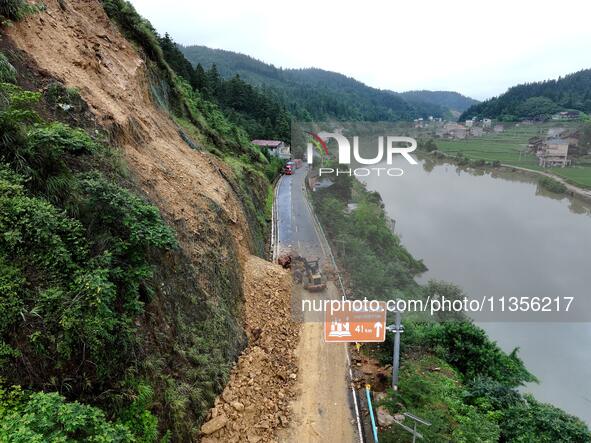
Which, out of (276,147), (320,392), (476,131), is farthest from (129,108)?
(276,147)

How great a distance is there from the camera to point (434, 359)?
32.7 ft

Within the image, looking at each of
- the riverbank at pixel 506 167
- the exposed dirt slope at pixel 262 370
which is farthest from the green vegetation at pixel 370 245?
the exposed dirt slope at pixel 262 370

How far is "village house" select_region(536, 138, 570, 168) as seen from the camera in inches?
339

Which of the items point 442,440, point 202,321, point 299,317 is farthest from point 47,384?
point 299,317

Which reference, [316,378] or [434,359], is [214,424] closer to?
[316,378]

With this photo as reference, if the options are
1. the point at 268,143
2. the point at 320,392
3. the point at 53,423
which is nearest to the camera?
the point at 53,423

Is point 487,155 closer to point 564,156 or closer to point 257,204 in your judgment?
point 564,156

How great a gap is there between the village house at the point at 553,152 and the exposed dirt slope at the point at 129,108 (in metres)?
8.69

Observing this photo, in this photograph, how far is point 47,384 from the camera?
4016 millimetres

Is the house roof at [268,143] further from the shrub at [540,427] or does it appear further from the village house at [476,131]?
the shrub at [540,427]

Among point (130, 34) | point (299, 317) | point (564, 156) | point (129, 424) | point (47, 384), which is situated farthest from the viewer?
point (130, 34)

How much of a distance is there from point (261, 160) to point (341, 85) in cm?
14168

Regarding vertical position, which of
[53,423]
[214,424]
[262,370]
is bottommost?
[262,370]

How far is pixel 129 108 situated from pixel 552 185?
11616 millimetres
